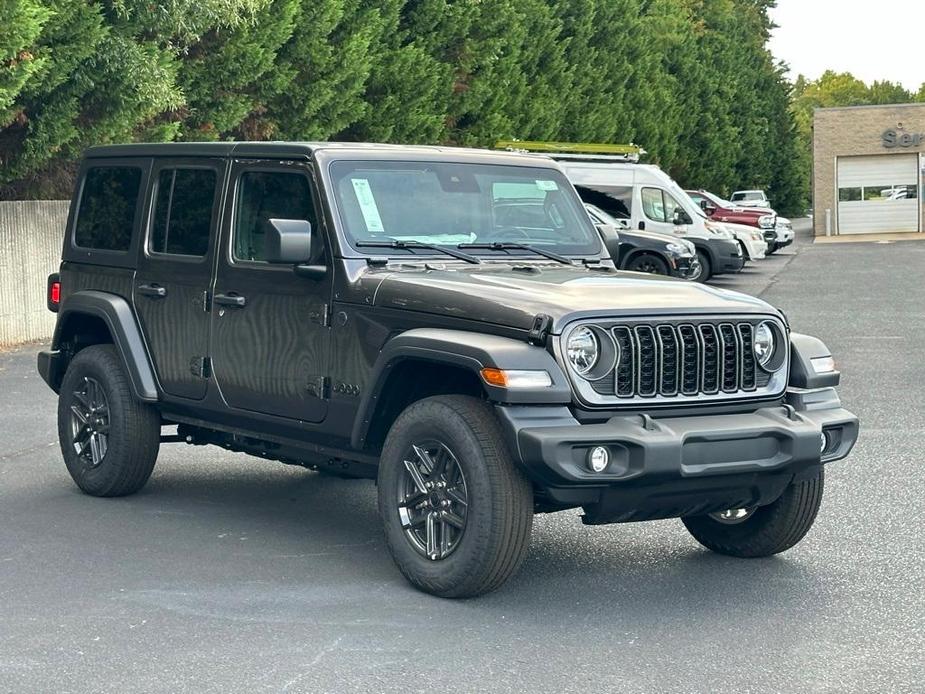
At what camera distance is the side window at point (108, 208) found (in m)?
8.85

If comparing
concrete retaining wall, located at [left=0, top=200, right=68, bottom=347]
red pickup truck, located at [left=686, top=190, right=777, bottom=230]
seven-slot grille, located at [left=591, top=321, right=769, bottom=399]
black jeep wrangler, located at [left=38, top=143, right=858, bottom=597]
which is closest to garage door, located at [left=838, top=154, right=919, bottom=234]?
red pickup truck, located at [left=686, top=190, right=777, bottom=230]

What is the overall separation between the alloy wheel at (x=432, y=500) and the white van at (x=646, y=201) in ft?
71.5

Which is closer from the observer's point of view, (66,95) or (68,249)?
(68,249)

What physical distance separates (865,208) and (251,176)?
63.2 metres

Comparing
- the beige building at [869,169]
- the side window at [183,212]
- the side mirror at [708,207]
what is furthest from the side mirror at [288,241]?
the beige building at [869,169]

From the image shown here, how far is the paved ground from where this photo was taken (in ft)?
18.3

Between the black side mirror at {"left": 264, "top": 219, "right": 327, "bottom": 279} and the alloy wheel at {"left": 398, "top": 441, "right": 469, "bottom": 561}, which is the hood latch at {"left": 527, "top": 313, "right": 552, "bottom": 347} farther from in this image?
the black side mirror at {"left": 264, "top": 219, "right": 327, "bottom": 279}

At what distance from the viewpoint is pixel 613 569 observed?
23.7ft

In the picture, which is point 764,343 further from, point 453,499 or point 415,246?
point 415,246

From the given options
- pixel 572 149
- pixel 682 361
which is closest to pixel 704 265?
pixel 572 149

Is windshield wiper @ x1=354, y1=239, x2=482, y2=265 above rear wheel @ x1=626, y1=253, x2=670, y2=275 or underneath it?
above

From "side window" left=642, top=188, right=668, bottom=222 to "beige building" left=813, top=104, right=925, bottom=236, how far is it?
40.1 meters

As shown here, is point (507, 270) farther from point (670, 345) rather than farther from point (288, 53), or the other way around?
point (288, 53)

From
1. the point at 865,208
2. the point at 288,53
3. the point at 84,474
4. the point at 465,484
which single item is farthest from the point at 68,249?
the point at 865,208
